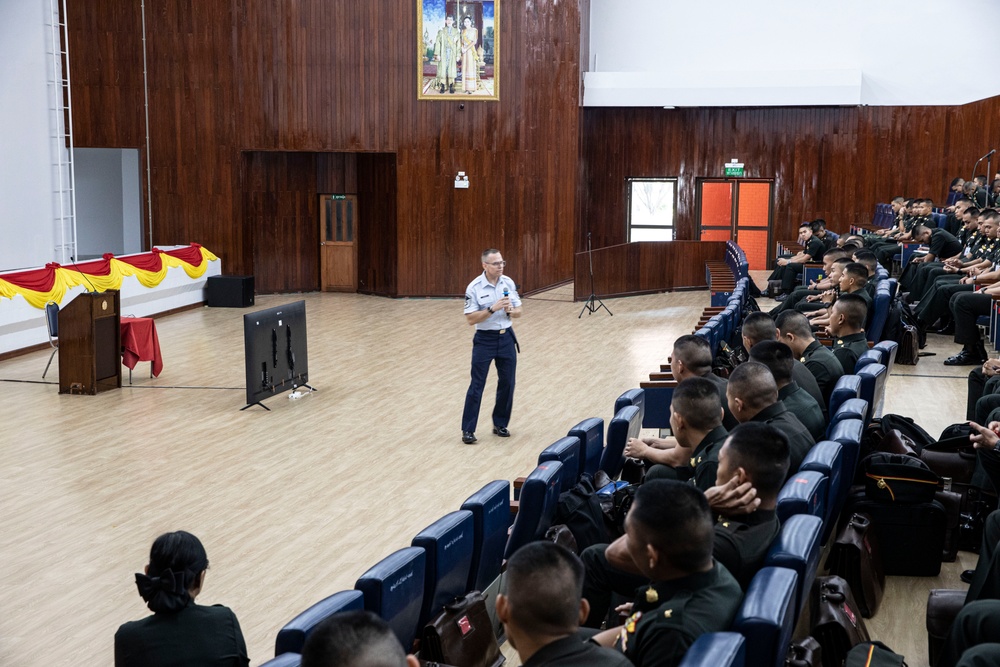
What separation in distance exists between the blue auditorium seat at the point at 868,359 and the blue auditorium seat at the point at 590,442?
1.95 meters

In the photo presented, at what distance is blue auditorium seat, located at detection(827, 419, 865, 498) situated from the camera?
437 cm

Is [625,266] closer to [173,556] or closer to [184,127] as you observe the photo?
[184,127]

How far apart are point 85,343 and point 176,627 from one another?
7.38m

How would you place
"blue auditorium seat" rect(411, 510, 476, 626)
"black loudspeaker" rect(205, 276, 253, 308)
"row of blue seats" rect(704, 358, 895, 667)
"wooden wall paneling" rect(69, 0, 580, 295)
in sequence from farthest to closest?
"wooden wall paneling" rect(69, 0, 580, 295) → "black loudspeaker" rect(205, 276, 253, 308) → "blue auditorium seat" rect(411, 510, 476, 626) → "row of blue seats" rect(704, 358, 895, 667)

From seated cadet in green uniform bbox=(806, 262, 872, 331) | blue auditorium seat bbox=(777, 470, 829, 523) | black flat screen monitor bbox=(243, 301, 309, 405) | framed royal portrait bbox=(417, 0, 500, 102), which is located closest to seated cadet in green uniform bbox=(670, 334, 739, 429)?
blue auditorium seat bbox=(777, 470, 829, 523)

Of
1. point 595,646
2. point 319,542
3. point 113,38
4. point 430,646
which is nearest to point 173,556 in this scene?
point 430,646

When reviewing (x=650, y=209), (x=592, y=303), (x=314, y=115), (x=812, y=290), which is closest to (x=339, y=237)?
(x=314, y=115)

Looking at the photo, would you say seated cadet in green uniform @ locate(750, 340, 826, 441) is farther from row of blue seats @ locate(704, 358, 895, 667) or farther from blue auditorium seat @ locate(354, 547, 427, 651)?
blue auditorium seat @ locate(354, 547, 427, 651)

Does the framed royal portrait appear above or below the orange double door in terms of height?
above

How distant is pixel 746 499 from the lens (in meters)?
3.21

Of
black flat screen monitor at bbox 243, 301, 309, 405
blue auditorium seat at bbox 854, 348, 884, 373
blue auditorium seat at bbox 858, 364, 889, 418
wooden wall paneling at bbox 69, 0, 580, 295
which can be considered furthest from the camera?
wooden wall paneling at bbox 69, 0, 580, 295

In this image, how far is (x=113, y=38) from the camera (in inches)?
663

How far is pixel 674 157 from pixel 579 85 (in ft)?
9.50

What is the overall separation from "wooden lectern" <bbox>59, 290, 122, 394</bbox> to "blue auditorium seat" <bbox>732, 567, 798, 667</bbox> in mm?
8336
